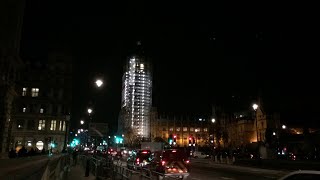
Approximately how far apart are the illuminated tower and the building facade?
82.9 m

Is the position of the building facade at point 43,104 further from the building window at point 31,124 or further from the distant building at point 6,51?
the distant building at point 6,51

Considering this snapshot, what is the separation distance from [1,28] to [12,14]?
6128 millimetres

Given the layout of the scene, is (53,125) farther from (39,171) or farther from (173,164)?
(39,171)

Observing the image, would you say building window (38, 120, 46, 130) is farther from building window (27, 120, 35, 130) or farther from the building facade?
building window (27, 120, 35, 130)

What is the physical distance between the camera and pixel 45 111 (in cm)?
8056

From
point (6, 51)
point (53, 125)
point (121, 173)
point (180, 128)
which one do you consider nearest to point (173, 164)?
point (121, 173)

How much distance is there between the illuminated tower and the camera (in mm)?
172125

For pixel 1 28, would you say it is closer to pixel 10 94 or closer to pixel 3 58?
pixel 3 58

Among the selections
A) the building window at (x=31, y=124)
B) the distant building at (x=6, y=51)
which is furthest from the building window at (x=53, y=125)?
the distant building at (x=6, y=51)

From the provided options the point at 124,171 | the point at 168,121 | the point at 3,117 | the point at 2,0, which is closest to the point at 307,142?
the point at 124,171

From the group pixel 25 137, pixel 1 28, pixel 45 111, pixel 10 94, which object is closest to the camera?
pixel 1 28

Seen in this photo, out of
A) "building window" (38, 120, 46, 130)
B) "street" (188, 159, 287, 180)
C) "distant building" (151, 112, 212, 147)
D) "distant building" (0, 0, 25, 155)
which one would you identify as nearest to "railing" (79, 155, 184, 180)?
"street" (188, 159, 287, 180)

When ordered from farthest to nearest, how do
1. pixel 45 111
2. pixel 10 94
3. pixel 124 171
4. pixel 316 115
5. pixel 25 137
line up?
pixel 316 115 → pixel 45 111 → pixel 25 137 → pixel 10 94 → pixel 124 171

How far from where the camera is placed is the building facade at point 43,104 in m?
76.4
